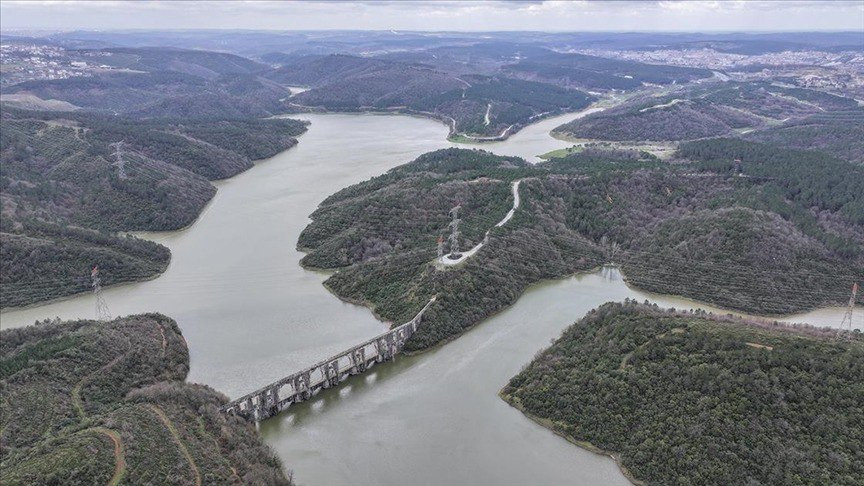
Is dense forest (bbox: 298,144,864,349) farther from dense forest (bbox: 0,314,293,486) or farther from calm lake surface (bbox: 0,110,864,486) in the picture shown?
dense forest (bbox: 0,314,293,486)

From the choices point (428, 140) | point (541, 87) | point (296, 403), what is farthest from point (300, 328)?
point (541, 87)

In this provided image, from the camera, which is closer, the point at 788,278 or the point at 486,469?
the point at 486,469

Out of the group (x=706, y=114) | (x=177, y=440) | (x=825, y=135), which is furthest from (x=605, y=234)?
(x=706, y=114)

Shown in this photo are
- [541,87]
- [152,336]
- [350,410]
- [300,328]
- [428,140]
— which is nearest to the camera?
[350,410]

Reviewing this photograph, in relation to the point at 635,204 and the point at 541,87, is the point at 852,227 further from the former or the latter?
the point at 541,87

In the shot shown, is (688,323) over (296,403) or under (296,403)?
over

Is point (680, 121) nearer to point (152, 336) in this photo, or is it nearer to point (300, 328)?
point (300, 328)

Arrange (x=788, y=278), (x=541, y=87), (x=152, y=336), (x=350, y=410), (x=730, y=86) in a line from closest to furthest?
1. (x=350, y=410)
2. (x=152, y=336)
3. (x=788, y=278)
4. (x=730, y=86)
5. (x=541, y=87)
